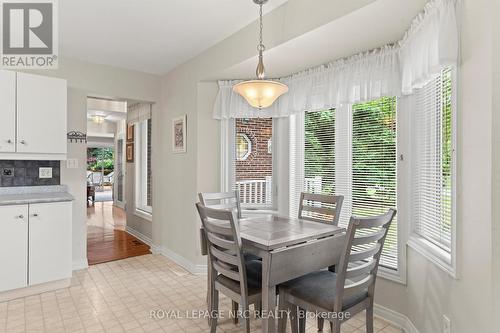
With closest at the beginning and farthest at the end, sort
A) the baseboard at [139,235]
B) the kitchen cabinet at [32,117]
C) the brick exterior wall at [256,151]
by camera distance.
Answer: the kitchen cabinet at [32,117]
the brick exterior wall at [256,151]
the baseboard at [139,235]

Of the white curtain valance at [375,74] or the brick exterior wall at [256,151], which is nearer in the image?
the white curtain valance at [375,74]

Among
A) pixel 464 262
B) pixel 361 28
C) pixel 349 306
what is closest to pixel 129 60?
pixel 361 28

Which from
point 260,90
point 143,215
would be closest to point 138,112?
point 143,215

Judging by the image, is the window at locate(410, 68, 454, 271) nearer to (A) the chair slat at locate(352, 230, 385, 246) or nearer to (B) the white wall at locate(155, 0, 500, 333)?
(B) the white wall at locate(155, 0, 500, 333)

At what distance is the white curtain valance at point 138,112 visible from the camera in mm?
4391

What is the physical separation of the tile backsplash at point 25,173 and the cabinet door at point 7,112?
1.32 ft

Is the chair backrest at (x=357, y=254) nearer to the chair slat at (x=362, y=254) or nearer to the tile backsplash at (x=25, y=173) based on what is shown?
the chair slat at (x=362, y=254)

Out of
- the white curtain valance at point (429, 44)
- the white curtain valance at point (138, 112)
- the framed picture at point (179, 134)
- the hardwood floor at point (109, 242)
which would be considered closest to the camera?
the white curtain valance at point (429, 44)

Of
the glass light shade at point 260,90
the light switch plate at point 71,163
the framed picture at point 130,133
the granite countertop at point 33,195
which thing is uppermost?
the framed picture at point 130,133

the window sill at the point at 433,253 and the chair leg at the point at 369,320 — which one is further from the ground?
the window sill at the point at 433,253

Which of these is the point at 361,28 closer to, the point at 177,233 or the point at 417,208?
the point at 417,208

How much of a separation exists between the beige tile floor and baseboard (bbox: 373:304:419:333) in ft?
0.19

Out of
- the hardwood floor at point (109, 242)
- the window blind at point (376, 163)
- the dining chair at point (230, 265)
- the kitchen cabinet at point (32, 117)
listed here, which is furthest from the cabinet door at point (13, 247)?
the window blind at point (376, 163)

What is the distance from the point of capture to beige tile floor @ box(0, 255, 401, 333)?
2258 mm
